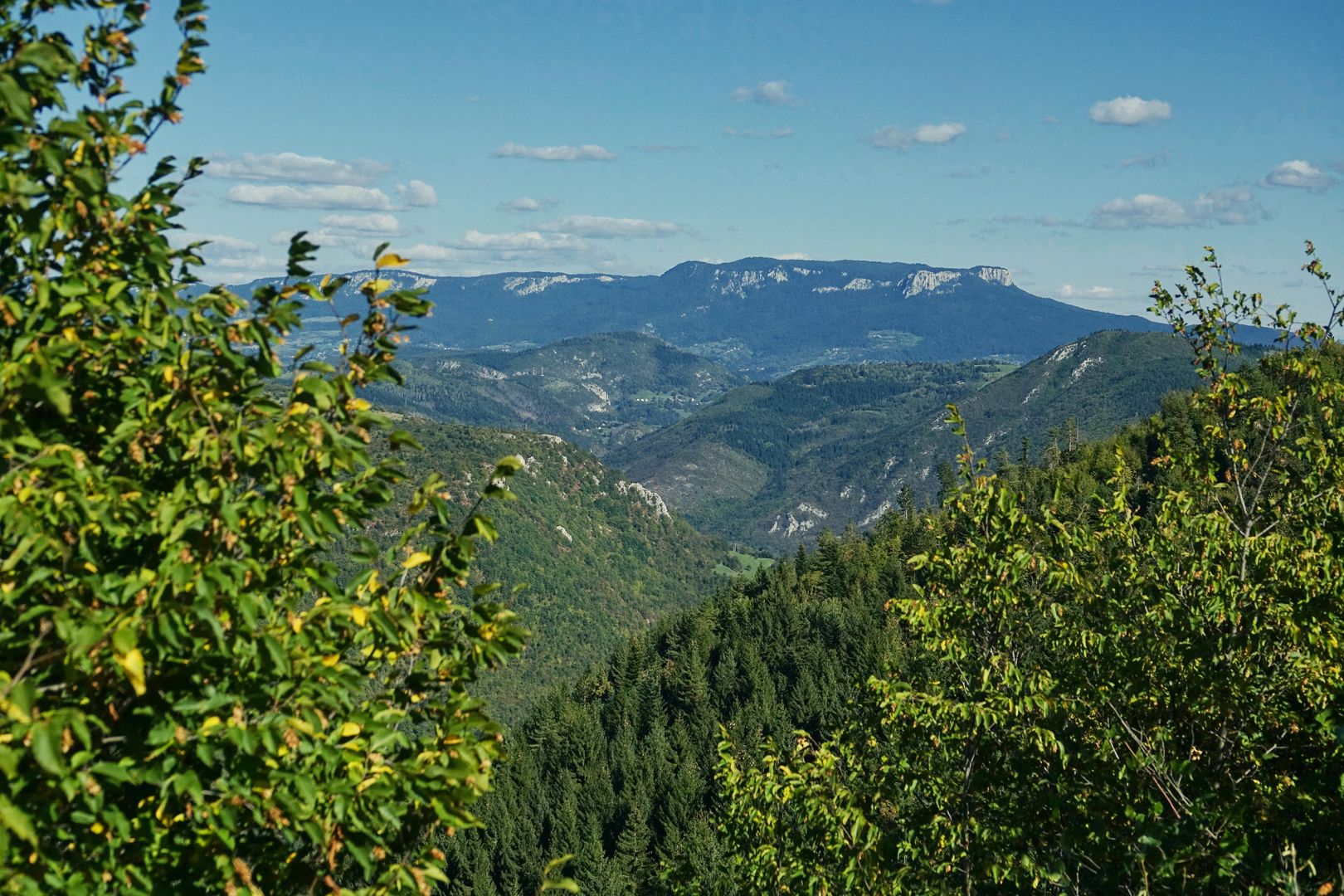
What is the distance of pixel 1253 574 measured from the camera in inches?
571

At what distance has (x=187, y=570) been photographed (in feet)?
17.2

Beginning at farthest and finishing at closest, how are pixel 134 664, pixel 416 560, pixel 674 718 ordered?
pixel 674 718 < pixel 416 560 < pixel 134 664

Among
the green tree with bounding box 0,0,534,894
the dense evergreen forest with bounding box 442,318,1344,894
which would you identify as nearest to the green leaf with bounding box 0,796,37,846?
the green tree with bounding box 0,0,534,894

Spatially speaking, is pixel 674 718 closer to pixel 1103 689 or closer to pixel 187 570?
pixel 1103 689

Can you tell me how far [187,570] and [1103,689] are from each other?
11823mm

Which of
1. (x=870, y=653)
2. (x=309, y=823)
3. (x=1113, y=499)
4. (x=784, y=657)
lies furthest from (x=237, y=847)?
(x=784, y=657)

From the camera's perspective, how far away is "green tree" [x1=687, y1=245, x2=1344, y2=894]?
11.9 m

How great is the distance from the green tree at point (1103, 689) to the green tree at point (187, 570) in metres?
7.12

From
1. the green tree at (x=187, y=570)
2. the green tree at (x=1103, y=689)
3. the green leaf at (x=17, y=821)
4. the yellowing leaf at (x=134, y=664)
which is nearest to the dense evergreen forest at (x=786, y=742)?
the green tree at (x=1103, y=689)

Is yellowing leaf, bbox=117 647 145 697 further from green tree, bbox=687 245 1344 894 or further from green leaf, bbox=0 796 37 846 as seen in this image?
green tree, bbox=687 245 1344 894

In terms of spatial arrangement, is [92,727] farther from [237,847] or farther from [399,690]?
[399,690]

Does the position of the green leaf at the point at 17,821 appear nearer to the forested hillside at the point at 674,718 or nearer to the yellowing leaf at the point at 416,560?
the yellowing leaf at the point at 416,560

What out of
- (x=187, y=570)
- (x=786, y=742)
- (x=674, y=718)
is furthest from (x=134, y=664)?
(x=674, y=718)

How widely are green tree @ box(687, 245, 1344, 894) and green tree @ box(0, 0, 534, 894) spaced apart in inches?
280
